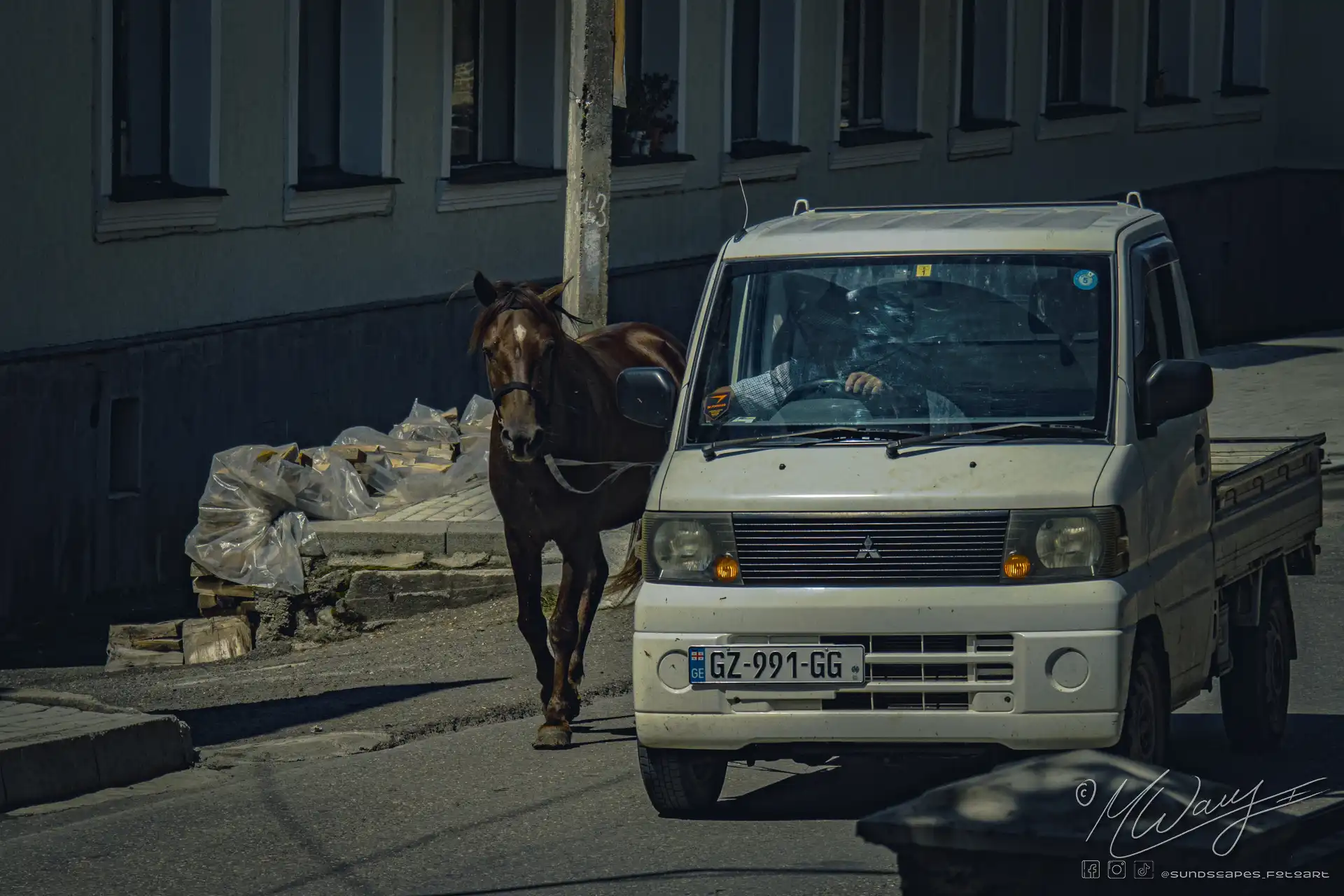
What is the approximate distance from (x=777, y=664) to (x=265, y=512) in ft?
22.6

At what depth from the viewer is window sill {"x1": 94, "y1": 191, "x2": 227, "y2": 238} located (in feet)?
48.3

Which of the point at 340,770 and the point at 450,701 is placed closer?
the point at 340,770

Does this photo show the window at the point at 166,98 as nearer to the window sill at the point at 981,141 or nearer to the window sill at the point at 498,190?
the window sill at the point at 498,190

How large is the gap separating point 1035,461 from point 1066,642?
59 cm

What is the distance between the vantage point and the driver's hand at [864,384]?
7551 millimetres

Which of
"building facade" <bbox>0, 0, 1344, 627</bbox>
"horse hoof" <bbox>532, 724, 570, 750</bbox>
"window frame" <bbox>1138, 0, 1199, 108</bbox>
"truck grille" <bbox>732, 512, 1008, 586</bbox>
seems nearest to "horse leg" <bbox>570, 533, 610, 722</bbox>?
"horse hoof" <bbox>532, 724, 570, 750</bbox>

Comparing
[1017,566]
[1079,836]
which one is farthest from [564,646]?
[1079,836]

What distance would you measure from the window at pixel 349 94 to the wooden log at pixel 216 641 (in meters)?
4.89

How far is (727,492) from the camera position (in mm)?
7152

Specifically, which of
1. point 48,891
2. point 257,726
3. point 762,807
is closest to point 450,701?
point 257,726

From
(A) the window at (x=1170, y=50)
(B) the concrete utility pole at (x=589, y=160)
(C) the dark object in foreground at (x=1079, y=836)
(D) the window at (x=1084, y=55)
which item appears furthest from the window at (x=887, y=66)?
(C) the dark object in foreground at (x=1079, y=836)

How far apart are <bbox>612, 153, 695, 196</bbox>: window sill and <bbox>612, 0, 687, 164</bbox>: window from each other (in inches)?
1.6

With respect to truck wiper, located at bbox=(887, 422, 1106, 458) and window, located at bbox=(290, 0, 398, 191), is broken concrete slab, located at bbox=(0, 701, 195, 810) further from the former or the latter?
window, located at bbox=(290, 0, 398, 191)

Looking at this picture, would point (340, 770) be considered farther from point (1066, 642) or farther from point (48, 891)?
point (1066, 642)
